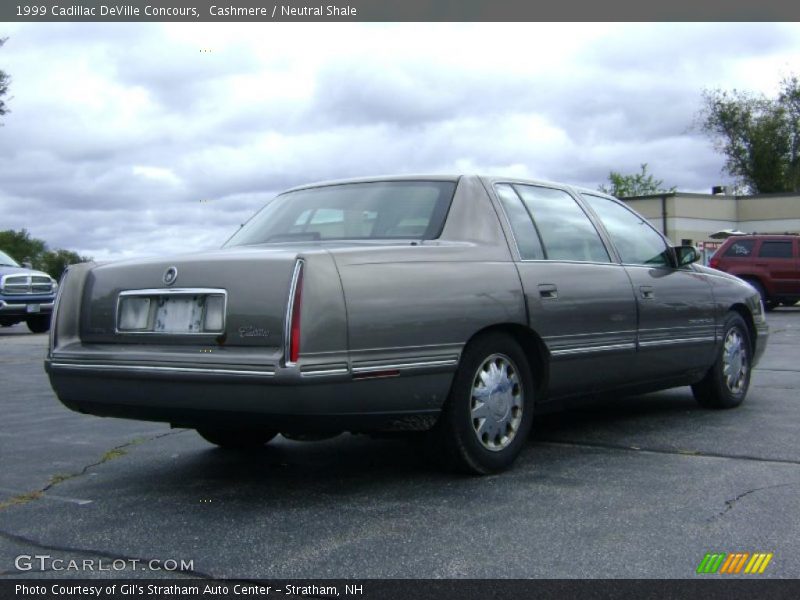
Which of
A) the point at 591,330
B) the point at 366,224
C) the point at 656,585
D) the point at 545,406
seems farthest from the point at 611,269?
the point at 656,585

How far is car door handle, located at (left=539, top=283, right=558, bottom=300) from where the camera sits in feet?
16.5

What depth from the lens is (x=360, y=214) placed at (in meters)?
5.03

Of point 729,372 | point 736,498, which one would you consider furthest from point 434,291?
point 729,372

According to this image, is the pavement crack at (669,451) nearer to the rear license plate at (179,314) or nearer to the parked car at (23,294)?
the rear license plate at (179,314)

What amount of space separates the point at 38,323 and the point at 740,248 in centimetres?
1569

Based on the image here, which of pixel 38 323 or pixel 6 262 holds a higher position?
pixel 6 262

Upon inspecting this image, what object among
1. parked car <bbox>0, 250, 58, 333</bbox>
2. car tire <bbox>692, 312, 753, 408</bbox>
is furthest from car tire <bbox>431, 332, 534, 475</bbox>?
parked car <bbox>0, 250, 58, 333</bbox>

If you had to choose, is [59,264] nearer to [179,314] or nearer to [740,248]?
[740,248]

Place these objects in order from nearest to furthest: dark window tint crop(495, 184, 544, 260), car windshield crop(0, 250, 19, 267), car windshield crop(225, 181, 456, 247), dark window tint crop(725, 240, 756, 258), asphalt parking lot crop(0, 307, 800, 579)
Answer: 1. asphalt parking lot crop(0, 307, 800, 579)
2. car windshield crop(225, 181, 456, 247)
3. dark window tint crop(495, 184, 544, 260)
4. car windshield crop(0, 250, 19, 267)
5. dark window tint crop(725, 240, 756, 258)

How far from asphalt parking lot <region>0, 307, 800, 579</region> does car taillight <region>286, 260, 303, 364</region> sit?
679 millimetres

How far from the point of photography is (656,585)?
3.16m

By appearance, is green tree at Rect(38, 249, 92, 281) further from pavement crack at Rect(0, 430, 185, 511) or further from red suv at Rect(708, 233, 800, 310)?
red suv at Rect(708, 233, 800, 310)

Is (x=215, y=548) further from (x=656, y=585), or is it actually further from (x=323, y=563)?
(x=656, y=585)

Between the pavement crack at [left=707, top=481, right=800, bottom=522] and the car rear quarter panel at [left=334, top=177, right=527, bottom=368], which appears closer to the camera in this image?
the pavement crack at [left=707, top=481, right=800, bottom=522]
